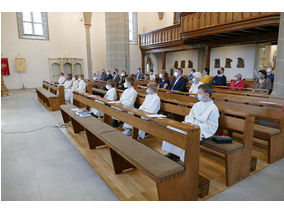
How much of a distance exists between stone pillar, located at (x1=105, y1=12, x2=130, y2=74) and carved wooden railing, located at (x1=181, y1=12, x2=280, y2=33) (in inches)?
120

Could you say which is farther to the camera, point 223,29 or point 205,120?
point 223,29

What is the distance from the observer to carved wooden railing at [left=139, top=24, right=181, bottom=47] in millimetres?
13102

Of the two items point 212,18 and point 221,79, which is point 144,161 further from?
point 212,18

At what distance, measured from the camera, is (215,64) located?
13.4 metres

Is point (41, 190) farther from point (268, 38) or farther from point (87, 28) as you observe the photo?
point (87, 28)

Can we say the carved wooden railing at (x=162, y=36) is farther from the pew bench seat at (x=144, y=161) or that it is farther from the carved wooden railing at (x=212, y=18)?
the pew bench seat at (x=144, y=161)

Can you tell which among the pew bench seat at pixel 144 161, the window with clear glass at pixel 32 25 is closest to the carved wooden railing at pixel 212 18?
the pew bench seat at pixel 144 161

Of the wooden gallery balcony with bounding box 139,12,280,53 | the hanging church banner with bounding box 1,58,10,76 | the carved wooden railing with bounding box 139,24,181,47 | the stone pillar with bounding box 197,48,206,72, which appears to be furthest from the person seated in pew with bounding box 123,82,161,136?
the hanging church banner with bounding box 1,58,10,76

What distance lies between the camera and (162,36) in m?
14.2

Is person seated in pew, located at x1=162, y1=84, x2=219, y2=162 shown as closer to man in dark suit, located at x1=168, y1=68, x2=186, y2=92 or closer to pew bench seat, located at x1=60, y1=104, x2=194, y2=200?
pew bench seat, located at x1=60, y1=104, x2=194, y2=200

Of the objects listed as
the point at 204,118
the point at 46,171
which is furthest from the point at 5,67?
the point at 204,118

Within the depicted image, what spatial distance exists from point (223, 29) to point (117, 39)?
522cm

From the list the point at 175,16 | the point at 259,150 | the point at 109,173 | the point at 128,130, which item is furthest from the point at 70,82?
the point at 175,16

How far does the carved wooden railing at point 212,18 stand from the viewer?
25.3ft
